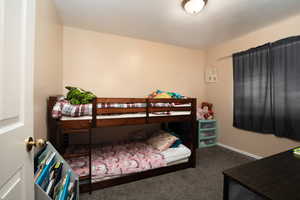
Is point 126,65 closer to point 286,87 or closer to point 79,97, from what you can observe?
point 79,97

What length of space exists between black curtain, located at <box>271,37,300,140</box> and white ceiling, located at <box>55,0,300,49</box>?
491mm

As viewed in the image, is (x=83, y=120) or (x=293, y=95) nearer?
(x=83, y=120)

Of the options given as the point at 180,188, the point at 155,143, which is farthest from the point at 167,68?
the point at 180,188

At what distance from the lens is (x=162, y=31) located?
2.36 meters

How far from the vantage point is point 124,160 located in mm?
1714

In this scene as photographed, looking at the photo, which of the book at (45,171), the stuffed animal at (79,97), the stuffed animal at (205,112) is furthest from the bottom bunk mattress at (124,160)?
the stuffed animal at (205,112)

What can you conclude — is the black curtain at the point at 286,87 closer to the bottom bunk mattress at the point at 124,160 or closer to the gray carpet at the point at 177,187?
the gray carpet at the point at 177,187

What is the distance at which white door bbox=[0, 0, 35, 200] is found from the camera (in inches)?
20.2

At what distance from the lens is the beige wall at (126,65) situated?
2.27 meters

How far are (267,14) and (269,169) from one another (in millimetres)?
2157

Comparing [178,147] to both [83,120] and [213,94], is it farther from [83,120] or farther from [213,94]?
[213,94]

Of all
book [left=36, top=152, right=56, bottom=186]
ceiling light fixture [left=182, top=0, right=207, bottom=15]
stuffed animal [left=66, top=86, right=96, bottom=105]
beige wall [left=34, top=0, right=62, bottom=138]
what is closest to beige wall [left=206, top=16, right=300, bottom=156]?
ceiling light fixture [left=182, top=0, right=207, bottom=15]

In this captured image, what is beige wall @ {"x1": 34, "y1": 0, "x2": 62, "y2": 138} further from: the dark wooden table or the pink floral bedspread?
the dark wooden table

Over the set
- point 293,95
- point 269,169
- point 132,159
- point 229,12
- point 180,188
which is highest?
point 229,12
